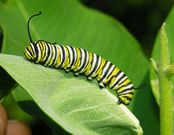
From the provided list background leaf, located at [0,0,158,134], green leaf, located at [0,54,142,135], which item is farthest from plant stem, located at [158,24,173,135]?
background leaf, located at [0,0,158,134]

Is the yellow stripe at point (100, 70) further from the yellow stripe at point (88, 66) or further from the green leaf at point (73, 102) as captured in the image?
the green leaf at point (73, 102)

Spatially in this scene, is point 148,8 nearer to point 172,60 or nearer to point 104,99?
point 172,60

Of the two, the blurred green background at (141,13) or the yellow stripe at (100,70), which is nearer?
the yellow stripe at (100,70)

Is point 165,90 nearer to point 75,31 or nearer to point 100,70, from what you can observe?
point 100,70

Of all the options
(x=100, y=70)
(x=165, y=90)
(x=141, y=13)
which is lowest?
(x=141, y=13)

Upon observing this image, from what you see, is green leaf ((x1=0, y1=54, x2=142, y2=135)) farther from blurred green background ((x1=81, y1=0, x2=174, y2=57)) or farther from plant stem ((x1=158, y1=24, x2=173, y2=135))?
blurred green background ((x1=81, y1=0, x2=174, y2=57))

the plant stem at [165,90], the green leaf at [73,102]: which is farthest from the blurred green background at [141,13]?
the plant stem at [165,90]

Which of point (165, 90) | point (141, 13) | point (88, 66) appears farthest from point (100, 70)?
point (141, 13)
